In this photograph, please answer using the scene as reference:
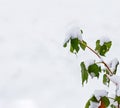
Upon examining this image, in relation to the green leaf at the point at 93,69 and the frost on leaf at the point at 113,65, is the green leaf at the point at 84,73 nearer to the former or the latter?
the green leaf at the point at 93,69

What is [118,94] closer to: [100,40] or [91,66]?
[91,66]

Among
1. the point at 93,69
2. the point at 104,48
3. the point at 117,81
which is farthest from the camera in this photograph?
the point at 104,48

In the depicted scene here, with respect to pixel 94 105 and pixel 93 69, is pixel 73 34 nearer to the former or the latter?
pixel 93 69

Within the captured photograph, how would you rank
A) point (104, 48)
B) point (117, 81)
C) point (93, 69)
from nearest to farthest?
point (117, 81)
point (93, 69)
point (104, 48)

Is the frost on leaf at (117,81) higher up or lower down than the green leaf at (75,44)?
lower down

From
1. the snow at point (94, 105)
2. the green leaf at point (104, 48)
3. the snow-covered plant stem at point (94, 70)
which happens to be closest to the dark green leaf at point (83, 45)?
the snow-covered plant stem at point (94, 70)

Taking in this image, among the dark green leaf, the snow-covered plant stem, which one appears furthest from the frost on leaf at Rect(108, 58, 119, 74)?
the dark green leaf

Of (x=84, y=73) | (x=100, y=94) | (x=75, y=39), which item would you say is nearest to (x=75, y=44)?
(x=75, y=39)

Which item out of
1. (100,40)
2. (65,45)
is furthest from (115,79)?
(100,40)

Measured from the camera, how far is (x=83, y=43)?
1.58 meters

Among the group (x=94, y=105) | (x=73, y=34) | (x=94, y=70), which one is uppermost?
(x=73, y=34)

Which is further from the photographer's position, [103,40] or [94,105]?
[103,40]

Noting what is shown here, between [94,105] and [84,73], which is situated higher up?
[84,73]

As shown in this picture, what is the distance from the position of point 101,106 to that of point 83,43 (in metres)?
0.30
